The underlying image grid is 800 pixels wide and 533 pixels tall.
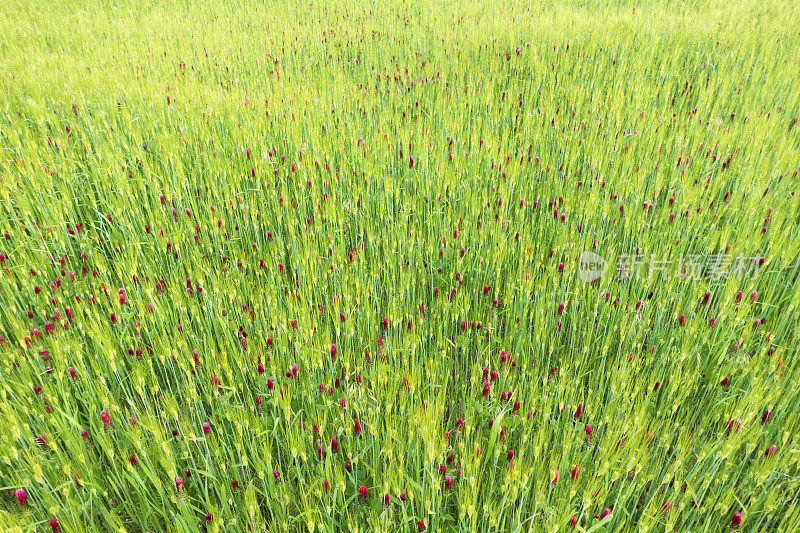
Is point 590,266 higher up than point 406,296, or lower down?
higher up

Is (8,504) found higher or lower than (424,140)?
lower

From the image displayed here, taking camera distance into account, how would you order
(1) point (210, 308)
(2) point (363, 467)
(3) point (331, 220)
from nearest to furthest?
1. (2) point (363, 467)
2. (1) point (210, 308)
3. (3) point (331, 220)

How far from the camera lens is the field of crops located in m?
1.65

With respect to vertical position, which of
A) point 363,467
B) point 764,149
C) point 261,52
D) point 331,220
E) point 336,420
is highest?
point 261,52

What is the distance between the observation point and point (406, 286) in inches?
98.8

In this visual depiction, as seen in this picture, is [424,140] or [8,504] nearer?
[8,504]

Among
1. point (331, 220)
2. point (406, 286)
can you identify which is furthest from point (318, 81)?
point (406, 286)

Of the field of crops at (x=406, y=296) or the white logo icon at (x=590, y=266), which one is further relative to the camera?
the white logo icon at (x=590, y=266)

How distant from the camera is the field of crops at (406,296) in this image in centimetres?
165

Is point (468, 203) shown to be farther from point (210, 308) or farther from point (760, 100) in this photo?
point (760, 100)

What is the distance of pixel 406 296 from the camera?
2.68m

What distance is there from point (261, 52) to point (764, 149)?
6.77 m

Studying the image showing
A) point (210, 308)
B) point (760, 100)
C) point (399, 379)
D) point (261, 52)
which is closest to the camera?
point (399, 379)

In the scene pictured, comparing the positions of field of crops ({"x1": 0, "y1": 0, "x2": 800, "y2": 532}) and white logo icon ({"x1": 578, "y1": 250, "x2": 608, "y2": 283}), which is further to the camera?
white logo icon ({"x1": 578, "y1": 250, "x2": 608, "y2": 283})
